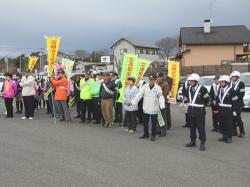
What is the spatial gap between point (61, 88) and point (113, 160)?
5838 mm

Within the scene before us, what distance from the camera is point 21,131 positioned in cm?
1089

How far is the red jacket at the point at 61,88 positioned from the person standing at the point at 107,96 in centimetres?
156

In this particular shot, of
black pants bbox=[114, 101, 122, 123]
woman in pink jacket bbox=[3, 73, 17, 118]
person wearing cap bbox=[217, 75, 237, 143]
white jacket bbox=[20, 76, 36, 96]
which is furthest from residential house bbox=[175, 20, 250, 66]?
person wearing cap bbox=[217, 75, 237, 143]

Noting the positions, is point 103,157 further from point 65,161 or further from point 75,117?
point 75,117

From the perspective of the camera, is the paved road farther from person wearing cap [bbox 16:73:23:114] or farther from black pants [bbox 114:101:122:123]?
person wearing cap [bbox 16:73:23:114]

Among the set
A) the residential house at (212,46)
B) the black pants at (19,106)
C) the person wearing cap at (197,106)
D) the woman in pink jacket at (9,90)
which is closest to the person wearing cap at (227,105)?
the person wearing cap at (197,106)

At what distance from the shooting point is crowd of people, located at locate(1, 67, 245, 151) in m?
8.78

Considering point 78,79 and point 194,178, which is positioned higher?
point 78,79

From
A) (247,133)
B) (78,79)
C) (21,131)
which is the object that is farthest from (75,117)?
(247,133)

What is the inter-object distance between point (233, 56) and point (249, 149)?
4209cm

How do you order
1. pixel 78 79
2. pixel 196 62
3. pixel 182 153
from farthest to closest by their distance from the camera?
pixel 196 62 → pixel 78 79 → pixel 182 153

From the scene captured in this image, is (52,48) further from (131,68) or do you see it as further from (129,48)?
(129,48)

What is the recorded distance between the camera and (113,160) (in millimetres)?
7359

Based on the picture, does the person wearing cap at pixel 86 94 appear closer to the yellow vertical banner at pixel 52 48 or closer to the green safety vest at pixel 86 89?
the green safety vest at pixel 86 89
